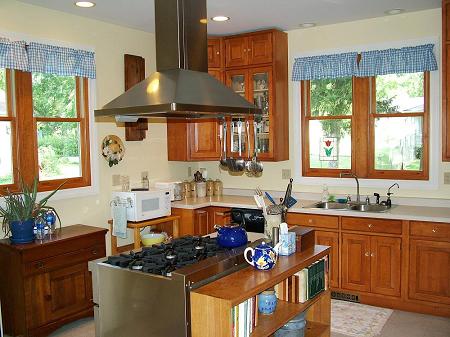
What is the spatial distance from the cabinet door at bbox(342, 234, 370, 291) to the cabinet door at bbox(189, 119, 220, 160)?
179cm

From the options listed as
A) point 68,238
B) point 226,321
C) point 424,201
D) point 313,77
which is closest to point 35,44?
point 68,238

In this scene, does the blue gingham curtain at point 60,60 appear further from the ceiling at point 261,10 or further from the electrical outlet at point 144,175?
the electrical outlet at point 144,175

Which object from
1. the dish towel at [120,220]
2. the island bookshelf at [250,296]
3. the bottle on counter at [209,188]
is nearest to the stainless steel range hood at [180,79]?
the island bookshelf at [250,296]

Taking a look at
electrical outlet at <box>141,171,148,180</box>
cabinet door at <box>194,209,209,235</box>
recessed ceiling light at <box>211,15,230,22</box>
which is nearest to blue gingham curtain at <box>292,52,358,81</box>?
recessed ceiling light at <box>211,15,230,22</box>

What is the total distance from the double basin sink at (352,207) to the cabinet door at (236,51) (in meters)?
1.72

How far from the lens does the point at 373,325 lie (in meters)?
3.92

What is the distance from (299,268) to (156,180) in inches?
116

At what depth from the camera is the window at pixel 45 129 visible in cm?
398

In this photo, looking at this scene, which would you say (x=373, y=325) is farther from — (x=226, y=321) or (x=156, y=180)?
(x=156, y=180)

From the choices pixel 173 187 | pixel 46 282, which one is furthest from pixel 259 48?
pixel 46 282

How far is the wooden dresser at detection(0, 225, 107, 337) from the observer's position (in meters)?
3.59

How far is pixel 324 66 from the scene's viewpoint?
16.2 ft

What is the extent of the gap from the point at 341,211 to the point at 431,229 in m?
0.77

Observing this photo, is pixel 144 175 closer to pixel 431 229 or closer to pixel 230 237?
pixel 230 237
